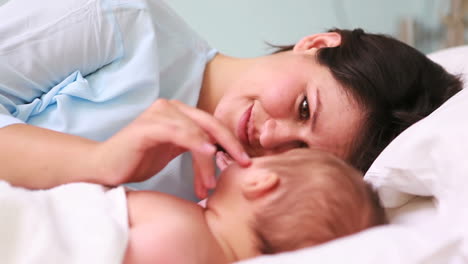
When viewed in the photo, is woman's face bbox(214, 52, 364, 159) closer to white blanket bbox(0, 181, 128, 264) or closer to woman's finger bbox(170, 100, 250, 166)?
woman's finger bbox(170, 100, 250, 166)

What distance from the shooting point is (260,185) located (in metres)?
0.63

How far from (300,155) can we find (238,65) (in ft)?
1.82

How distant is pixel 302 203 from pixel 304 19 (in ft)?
5.57

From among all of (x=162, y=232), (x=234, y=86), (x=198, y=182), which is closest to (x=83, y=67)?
(x=234, y=86)

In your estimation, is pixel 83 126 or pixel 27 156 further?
pixel 83 126

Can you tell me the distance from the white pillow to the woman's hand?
260 millimetres

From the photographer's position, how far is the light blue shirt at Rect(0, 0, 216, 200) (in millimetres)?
932

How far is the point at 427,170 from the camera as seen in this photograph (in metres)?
0.73

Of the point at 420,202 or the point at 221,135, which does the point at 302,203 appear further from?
the point at 420,202

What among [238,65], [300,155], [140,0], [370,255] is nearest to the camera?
[370,255]

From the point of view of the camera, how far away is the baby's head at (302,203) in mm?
605

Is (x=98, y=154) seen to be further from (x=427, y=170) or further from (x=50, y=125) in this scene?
(x=427, y=170)

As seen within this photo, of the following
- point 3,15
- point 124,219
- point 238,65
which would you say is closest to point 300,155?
point 124,219

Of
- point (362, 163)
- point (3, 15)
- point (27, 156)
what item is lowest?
point (362, 163)
